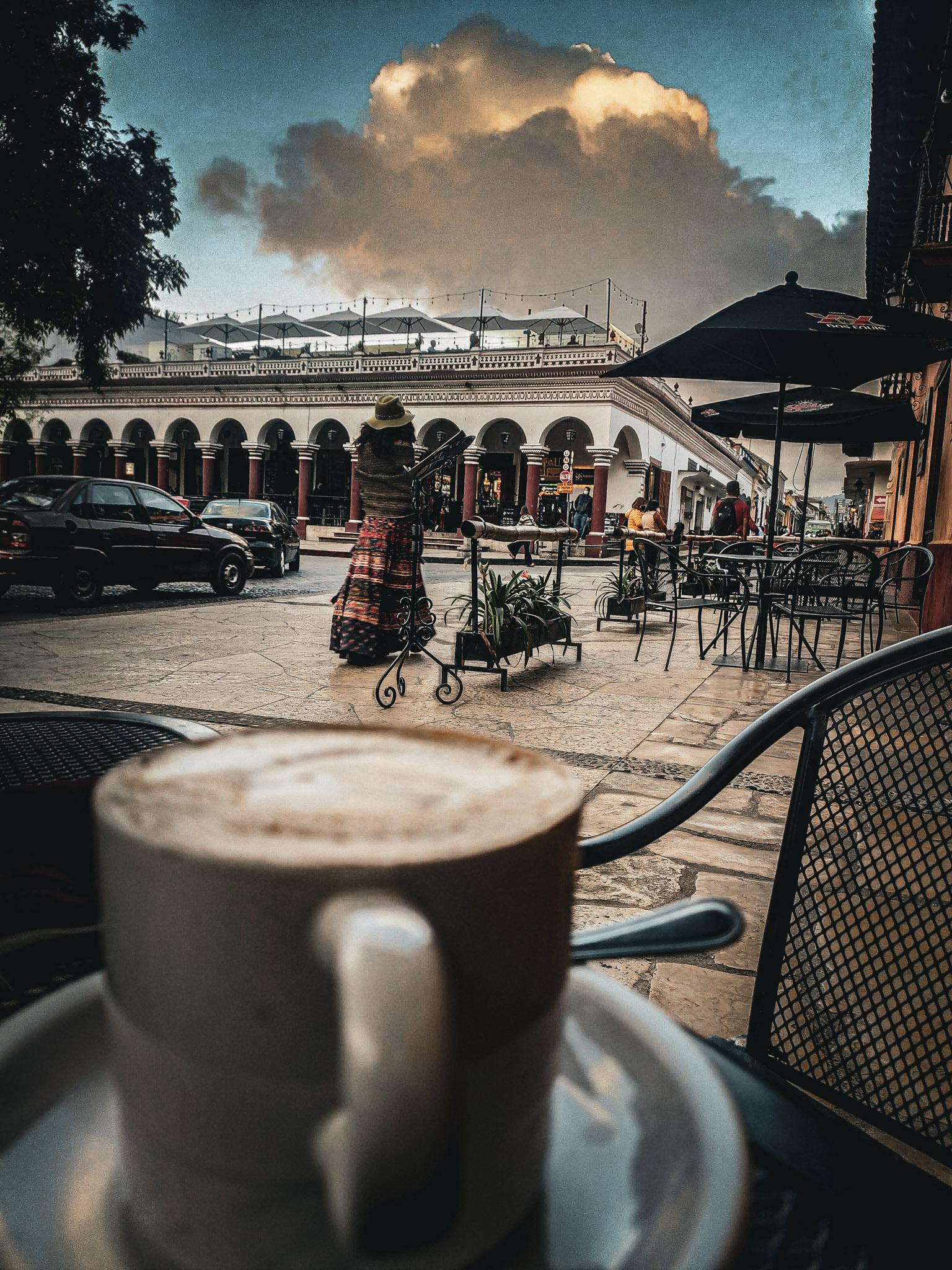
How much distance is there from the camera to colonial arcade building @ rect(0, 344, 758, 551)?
25.0 meters

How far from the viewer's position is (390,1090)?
223mm

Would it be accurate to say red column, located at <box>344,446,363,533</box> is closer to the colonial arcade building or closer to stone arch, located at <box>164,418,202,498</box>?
the colonial arcade building

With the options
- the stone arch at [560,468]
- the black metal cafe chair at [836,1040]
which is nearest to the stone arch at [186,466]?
the stone arch at [560,468]

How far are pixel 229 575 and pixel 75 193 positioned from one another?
5.21 metres

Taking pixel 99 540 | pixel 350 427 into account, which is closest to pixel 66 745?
pixel 99 540

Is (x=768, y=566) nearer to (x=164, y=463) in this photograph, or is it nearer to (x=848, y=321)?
(x=848, y=321)

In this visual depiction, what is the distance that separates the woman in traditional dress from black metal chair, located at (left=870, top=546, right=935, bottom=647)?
3.18 meters

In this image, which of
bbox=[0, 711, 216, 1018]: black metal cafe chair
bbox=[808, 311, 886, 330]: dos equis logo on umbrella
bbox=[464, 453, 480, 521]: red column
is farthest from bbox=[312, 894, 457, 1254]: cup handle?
bbox=[464, 453, 480, 521]: red column

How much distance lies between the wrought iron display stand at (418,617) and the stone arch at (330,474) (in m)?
23.5

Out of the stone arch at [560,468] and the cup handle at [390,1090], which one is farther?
the stone arch at [560,468]

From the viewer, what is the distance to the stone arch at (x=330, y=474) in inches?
1128

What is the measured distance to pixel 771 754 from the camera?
143 inches

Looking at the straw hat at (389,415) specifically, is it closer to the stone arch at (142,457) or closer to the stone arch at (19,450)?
the stone arch at (142,457)

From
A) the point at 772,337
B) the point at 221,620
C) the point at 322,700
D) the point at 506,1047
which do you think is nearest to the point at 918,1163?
the point at 506,1047
